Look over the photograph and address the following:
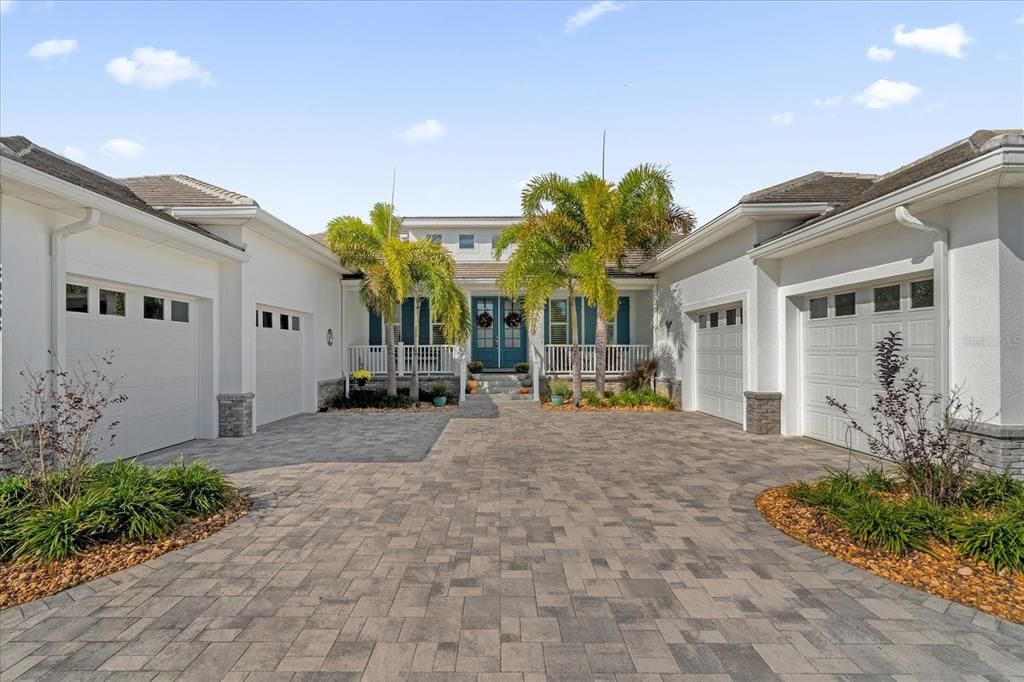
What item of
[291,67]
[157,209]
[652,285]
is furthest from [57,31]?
[652,285]

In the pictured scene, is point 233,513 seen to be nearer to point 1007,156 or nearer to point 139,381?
point 139,381

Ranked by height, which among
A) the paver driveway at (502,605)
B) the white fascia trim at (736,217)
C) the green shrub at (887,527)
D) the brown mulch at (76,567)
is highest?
the white fascia trim at (736,217)

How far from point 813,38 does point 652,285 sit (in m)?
7.54

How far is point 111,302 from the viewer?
279 inches

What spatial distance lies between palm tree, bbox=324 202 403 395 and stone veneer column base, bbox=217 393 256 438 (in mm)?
4348

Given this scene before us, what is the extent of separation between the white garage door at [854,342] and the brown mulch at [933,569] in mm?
3234

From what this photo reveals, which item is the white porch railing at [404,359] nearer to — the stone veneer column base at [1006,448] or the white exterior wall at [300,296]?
the white exterior wall at [300,296]

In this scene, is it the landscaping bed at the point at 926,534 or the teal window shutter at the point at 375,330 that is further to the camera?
the teal window shutter at the point at 375,330

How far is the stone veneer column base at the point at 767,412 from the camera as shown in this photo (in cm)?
913

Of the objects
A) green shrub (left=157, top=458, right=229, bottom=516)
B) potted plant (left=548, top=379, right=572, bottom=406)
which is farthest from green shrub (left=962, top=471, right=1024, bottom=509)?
potted plant (left=548, top=379, right=572, bottom=406)

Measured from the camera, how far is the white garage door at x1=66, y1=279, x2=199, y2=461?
661 centimetres

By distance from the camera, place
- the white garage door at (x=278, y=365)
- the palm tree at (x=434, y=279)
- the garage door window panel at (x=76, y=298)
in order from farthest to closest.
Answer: the palm tree at (x=434, y=279)
the white garage door at (x=278, y=365)
the garage door window panel at (x=76, y=298)

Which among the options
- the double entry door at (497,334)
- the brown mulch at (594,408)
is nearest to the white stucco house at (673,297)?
the brown mulch at (594,408)

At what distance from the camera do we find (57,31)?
257 inches
